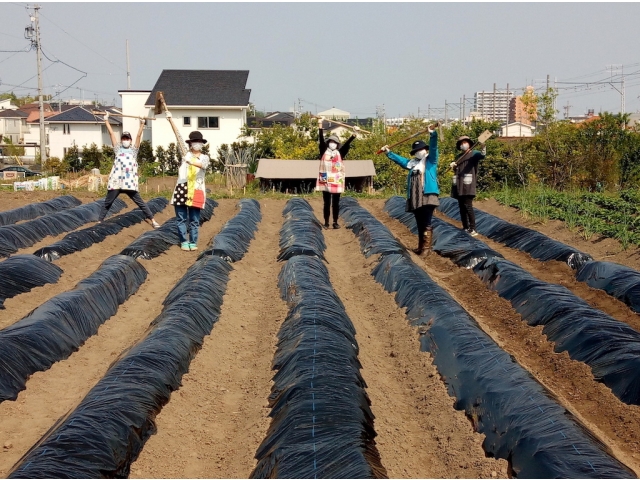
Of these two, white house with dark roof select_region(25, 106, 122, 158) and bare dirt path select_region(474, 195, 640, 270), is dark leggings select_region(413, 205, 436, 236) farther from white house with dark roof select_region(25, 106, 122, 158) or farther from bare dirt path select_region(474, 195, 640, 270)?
white house with dark roof select_region(25, 106, 122, 158)

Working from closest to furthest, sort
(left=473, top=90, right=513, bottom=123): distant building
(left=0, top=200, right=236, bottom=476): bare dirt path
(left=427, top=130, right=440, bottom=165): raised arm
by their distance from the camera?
(left=0, top=200, right=236, bottom=476): bare dirt path, (left=427, top=130, right=440, bottom=165): raised arm, (left=473, top=90, right=513, bottom=123): distant building

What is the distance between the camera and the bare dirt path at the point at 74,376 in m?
3.89

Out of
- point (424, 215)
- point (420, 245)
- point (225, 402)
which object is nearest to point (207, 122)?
point (420, 245)

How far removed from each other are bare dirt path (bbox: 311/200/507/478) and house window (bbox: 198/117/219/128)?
26.1 metres

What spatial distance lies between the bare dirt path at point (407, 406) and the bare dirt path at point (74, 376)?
1.84 m

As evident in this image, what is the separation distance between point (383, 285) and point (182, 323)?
250 cm

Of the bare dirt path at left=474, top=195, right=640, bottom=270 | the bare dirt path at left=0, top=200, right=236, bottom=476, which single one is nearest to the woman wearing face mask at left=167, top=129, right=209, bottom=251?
the bare dirt path at left=0, top=200, right=236, bottom=476

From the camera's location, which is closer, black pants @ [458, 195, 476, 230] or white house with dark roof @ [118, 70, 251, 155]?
black pants @ [458, 195, 476, 230]

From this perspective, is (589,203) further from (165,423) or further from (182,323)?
(165,423)

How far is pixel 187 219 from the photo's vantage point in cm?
874

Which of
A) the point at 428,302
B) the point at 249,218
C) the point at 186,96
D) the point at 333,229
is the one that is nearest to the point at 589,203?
the point at 333,229

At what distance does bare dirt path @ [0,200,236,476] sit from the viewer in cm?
389

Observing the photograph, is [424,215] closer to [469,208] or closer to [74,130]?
[469,208]

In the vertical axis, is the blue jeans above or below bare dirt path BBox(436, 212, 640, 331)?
Result: above
